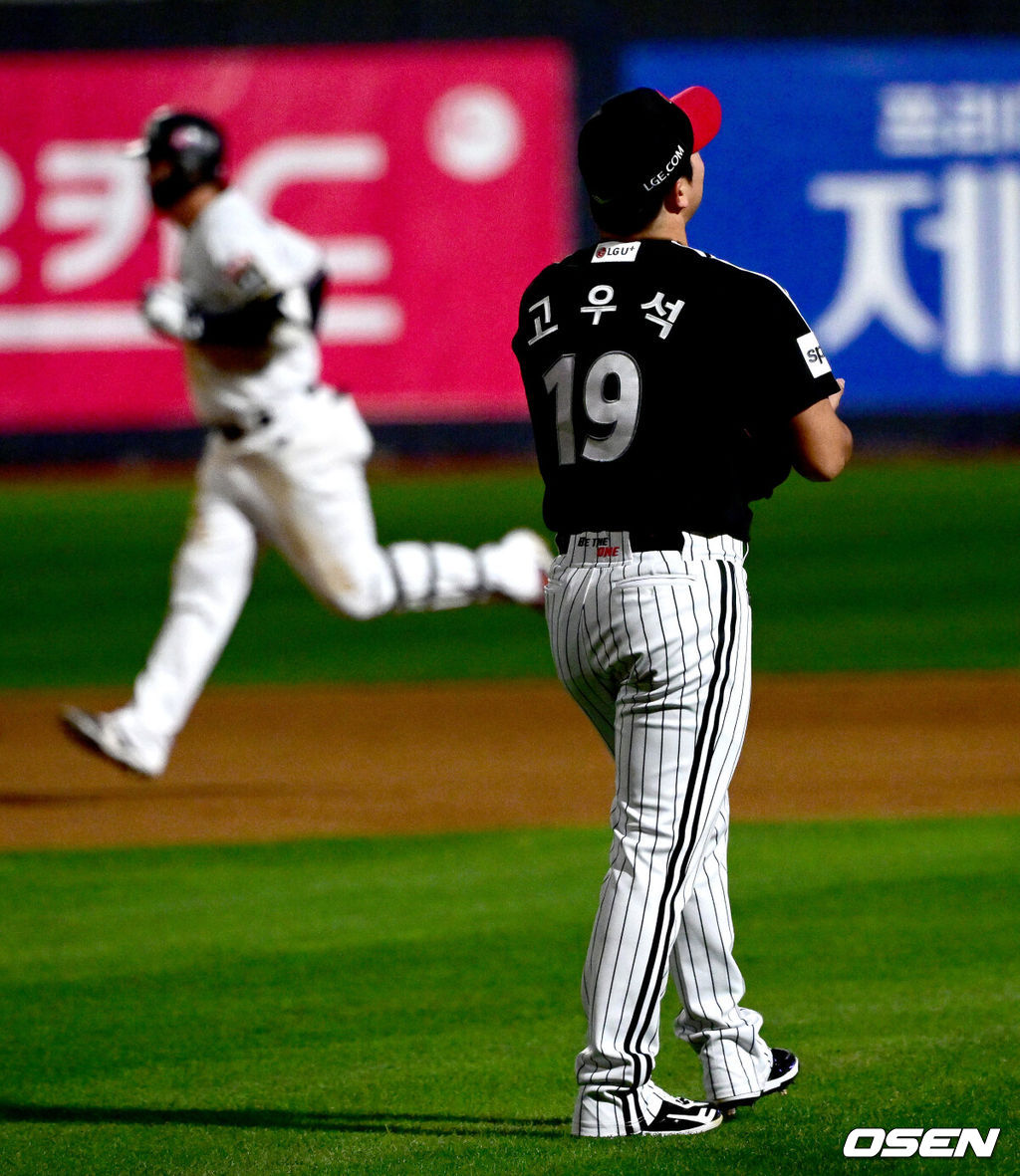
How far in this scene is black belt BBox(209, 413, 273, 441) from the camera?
6852mm

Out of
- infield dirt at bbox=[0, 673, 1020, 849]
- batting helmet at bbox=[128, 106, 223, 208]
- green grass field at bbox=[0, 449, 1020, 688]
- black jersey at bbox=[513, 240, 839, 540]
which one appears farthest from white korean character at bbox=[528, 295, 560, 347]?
green grass field at bbox=[0, 449, 1020, 688]

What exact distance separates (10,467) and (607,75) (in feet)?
20.5

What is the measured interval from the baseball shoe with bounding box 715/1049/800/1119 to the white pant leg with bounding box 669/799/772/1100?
16mm

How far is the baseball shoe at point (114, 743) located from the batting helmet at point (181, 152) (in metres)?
1.73

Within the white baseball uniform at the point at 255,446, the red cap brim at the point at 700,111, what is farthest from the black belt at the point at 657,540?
the white baseball uniform at the point at 255,446

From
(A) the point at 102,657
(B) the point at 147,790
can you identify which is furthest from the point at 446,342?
(B) the point at 147,790

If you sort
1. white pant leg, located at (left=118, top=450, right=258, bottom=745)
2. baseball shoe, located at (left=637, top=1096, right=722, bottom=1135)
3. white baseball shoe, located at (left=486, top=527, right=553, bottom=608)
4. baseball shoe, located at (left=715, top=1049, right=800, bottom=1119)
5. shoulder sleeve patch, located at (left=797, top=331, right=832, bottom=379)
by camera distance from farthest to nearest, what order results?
white baseball shoe, located at (left=486, top=527, right=553, bottom=608)
white pant leg, located at (left=118, top=450, right=258, bottom=745)
baseball shoe, located at (left=715, top=1049, right=800, bottom=1119)
baseball shoe, located at (left=637, top=1096, right=722, bottom=1135)
shoulder sleeve patch, located at (left=797, top=331, right=832, bottom=379)

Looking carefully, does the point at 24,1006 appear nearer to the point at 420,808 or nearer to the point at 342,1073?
the point at 342,1073

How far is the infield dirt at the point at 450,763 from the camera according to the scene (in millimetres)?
6680

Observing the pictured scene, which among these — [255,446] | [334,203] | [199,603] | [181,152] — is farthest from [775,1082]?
[334,203]

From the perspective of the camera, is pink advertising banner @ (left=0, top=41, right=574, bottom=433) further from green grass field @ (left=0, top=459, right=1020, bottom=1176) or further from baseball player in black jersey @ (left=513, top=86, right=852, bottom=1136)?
baseball player in black jersey @ (left=513, top=86, right=852, bottom=1136)

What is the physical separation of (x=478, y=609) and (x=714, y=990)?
9426 millimetres

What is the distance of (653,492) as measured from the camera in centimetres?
328

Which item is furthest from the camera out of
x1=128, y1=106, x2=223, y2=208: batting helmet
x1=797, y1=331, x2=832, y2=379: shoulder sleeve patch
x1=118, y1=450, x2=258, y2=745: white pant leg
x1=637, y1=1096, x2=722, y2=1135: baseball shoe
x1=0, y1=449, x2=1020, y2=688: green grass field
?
x1=0, y1=449, x2=1020, y2=688: green grass field
